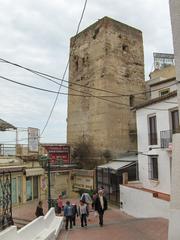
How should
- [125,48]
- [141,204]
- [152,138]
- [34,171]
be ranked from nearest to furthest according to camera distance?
1. [141,204]
2. [152,138]
3. [34,171]
4. [125,48]

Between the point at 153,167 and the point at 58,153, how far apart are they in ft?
36.3

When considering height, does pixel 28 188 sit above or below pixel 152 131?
below

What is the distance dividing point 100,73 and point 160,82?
5537 millimetres

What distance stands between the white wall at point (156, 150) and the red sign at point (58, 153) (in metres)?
8.93

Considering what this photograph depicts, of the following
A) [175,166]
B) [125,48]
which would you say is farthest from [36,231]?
[125,48]

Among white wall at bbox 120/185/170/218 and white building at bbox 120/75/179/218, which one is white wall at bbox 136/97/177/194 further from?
white wall at bbox 120/185/170/218

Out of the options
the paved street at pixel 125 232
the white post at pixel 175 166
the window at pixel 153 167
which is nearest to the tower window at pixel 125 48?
the window at pixel 153 167

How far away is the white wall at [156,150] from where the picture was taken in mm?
16828

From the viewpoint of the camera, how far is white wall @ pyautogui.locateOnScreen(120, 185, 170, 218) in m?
13.7

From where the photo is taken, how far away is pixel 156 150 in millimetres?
17984

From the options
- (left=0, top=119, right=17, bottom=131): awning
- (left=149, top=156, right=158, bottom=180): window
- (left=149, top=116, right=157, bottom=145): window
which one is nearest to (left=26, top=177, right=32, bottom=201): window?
(left=0, top=119, right=17, bottom=131): awning

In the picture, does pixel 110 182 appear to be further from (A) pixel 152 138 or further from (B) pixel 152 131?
(B) pixel 152 131

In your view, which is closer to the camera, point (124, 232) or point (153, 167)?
point (124, 232)

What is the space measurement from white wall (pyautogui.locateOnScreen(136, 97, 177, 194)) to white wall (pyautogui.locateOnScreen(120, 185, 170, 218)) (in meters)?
1.41
